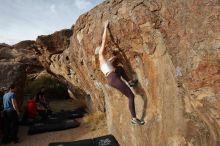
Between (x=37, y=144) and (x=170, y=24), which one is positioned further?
(x=37, y=144)

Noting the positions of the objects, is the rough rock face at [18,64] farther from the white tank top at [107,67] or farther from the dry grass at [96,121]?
the white tank top at [107,67]

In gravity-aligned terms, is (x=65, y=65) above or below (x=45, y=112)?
above

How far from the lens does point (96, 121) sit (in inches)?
596

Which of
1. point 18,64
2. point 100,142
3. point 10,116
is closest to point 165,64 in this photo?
point 100,142

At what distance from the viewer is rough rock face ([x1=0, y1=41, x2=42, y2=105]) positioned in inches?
722

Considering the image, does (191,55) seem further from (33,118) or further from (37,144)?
(33,118)

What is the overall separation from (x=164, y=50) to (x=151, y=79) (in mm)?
1023

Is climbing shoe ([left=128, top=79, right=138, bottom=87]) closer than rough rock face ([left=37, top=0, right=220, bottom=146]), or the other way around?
rough rock face ([left=37, top=0, right=220, bottom=146])

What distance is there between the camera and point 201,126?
277 inches

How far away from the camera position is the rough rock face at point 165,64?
653 centimetres

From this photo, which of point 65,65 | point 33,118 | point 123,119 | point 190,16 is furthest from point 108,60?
point 65,65

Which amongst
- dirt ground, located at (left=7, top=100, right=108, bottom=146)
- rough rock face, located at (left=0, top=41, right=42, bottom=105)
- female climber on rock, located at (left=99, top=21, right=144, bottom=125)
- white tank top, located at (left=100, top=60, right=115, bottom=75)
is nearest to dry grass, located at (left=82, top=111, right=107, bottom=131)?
dirt ground, located at (left=7, top=100, right=108, bottom=146)

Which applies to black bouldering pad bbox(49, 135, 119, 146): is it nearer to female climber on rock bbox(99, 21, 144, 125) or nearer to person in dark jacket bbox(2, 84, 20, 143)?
female climber on rock bbox(99, 21, 144, 125)

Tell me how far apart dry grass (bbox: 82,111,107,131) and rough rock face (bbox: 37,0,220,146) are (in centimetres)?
328
